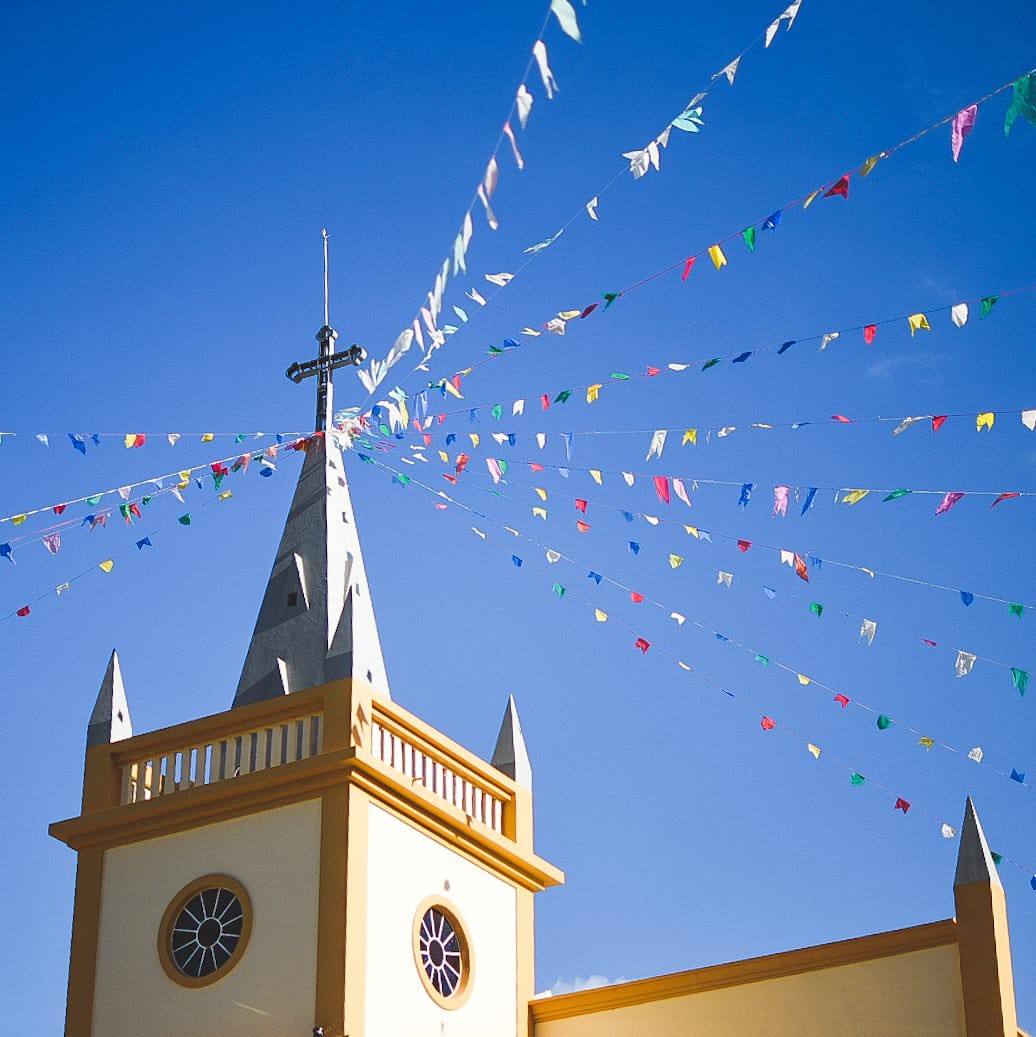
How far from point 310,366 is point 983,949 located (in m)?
9.56

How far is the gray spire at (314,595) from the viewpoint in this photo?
20094mm

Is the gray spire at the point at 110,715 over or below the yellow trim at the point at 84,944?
over

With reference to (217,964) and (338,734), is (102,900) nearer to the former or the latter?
(217,964)

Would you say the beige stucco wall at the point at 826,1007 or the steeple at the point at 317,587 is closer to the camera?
the beige stucco wall at the point at 826,1007

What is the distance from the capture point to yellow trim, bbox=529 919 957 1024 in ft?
58.0

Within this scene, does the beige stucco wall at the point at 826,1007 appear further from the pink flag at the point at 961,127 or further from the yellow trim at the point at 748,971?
the pink flag at the point at 961,127

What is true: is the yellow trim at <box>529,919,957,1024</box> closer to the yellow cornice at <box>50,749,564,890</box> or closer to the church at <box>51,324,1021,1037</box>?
the church at <box>51,324,1021,1037</box>

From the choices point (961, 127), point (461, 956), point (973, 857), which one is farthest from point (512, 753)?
point (961, 127)

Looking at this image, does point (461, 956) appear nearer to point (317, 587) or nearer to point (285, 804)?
point (285, 804)

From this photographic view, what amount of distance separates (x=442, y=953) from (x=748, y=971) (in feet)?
9.11

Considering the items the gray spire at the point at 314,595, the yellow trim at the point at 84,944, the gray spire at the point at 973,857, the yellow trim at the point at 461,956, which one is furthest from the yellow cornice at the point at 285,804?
the gray spire at the point at 973,857

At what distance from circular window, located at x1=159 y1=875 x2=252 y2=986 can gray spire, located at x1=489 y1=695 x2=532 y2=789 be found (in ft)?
11.5

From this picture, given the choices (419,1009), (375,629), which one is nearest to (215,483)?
(375,629)

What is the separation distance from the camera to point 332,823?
58.8ft
